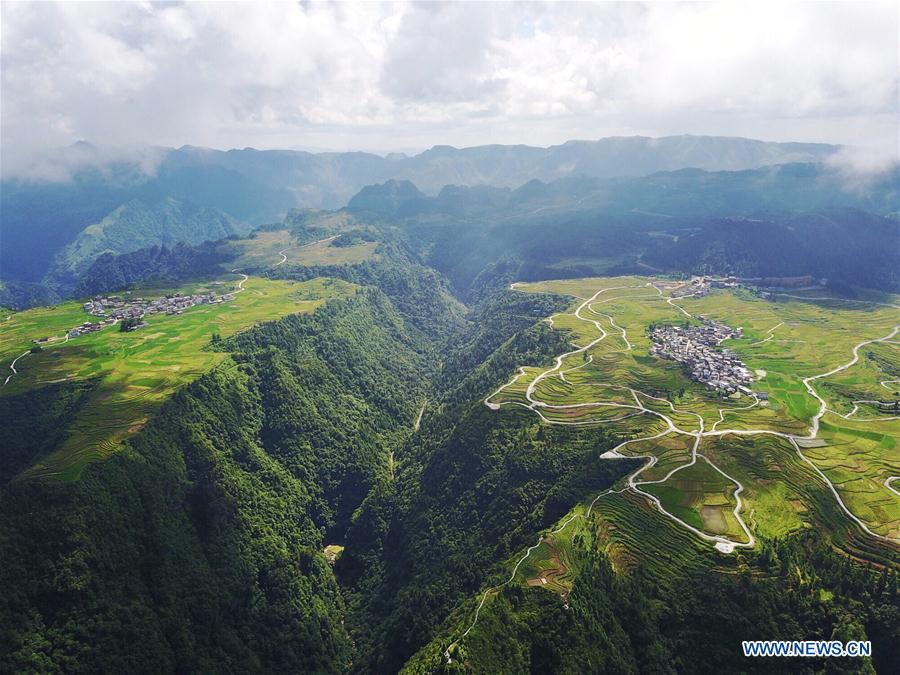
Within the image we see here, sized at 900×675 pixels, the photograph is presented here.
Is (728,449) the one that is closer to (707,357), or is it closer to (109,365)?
(707,357)

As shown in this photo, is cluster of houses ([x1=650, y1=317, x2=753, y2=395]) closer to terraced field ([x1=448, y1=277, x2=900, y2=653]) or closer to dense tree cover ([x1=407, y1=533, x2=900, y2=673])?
terraced field ([x1=448, y1=277, x2=900, y2=653])

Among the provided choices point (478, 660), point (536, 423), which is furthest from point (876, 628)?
point (536, 423)

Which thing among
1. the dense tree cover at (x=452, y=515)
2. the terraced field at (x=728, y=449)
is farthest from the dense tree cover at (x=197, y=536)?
the terraced field at (x=728, y=449)

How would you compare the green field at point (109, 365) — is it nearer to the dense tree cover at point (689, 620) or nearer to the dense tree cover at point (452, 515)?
the dense tree cover at point (452, 515)

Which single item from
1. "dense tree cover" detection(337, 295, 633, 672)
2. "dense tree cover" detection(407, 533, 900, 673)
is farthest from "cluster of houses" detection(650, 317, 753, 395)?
"dense tree cover" detection(407, 533, 900, 673)

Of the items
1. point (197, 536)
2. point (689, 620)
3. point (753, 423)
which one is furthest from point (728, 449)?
point (197, 536)

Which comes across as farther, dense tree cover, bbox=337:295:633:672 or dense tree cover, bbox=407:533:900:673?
dense tree cover, bbox=337:295:633:672
